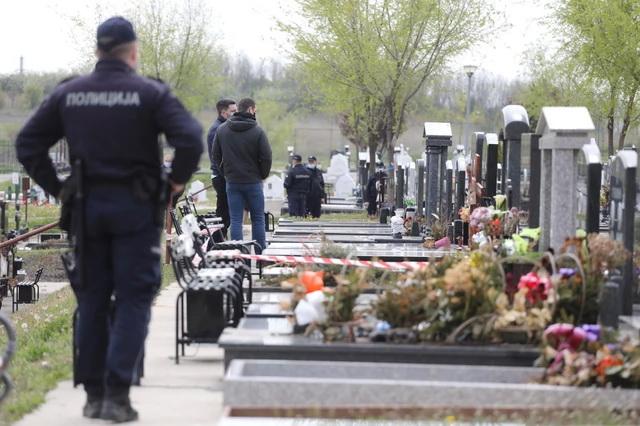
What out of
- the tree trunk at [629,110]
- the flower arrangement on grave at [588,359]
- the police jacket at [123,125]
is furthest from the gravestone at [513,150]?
the tree trunk at [629,110]

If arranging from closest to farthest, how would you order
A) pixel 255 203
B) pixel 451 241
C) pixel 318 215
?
pixel 255 203 → pixel 451 241 → pixel 318 215

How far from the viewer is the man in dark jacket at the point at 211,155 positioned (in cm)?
1731

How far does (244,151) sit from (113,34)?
316 inches

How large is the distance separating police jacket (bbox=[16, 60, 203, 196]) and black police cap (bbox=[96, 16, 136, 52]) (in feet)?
0.30

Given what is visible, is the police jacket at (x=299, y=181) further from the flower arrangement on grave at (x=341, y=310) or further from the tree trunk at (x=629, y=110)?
the flower arrangement on grave at (x=341, y=310)

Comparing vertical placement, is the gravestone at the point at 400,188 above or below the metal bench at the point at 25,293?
above

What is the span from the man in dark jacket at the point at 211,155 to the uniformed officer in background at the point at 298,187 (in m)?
13.6

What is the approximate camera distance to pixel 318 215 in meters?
33.1

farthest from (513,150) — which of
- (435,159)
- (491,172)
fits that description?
(435,159)

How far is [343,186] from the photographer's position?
4994 centimetres

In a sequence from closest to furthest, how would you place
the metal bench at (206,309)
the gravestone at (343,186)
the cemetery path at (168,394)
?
the cemetery path at (168,394) → the metal bench at (206,309) → the gravestone at (343,186)

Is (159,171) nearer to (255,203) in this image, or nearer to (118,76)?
(118,76)

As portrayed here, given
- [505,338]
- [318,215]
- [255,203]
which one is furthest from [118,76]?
[318,215]

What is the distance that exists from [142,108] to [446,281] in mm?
2175
